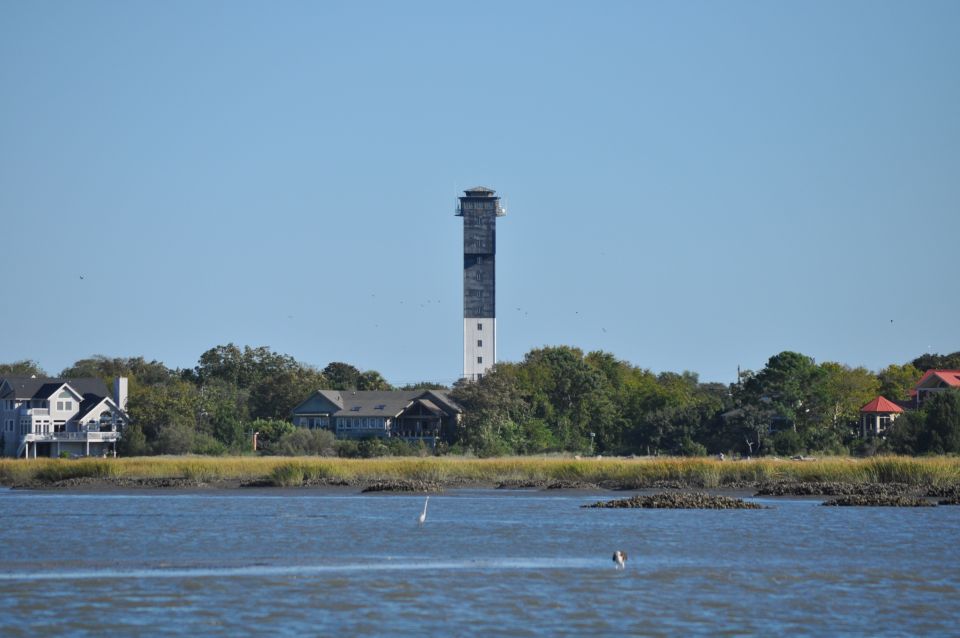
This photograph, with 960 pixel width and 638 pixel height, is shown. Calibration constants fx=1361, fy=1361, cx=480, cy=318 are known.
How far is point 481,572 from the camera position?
91.9 feet

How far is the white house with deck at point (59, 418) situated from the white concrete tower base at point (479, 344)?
111 feet

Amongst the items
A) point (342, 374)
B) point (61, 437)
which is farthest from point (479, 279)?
point (61, 437)

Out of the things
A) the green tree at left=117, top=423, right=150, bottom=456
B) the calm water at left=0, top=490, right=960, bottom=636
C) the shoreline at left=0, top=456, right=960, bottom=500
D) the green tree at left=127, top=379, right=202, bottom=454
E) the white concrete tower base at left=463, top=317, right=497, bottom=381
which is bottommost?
the calm water at left=0, top=490, right=960, bottom=636

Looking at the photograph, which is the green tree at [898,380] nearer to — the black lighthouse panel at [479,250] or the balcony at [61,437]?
the black lighthouse panel at [479,250]

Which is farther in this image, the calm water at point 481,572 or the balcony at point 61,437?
the balcony at point 61,437

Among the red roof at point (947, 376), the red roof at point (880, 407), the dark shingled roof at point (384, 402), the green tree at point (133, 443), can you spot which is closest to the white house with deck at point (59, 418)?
the green tree at point (133, 443)

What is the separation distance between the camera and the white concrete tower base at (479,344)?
12531 centimetres

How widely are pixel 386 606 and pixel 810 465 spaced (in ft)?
115

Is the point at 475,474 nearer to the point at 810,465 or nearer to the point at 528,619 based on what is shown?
the point at 810,465

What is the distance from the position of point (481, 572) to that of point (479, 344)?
321 feet

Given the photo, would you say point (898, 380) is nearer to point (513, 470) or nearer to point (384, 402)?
point (384, 402)

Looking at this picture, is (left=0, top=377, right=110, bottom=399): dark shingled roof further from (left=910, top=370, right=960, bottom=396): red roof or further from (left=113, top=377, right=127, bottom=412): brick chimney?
(left=910, top=370, right=960, bottom=396): red roof

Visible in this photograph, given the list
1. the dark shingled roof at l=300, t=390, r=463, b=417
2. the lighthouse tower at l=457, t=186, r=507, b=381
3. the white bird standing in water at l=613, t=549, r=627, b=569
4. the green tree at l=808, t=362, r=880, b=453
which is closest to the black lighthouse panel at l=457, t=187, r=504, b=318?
the lighthouse tower at l=457, t=186, r=507, b=381

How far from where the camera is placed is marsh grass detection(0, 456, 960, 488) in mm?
52906
